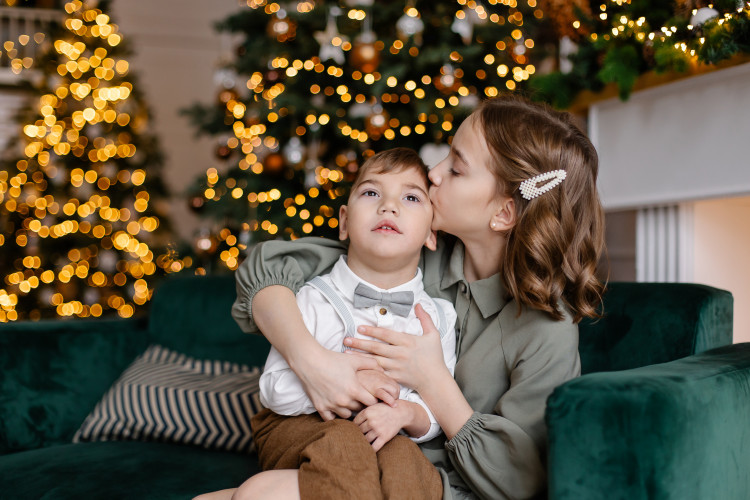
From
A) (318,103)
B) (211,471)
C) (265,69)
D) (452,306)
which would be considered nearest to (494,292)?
(452,306)

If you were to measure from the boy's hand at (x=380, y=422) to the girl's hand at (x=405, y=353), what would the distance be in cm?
6

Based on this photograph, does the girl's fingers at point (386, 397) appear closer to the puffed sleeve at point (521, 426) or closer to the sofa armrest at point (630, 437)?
the puffed sleeve at point (521, 426)

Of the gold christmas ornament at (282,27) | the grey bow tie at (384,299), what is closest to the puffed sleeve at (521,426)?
the grey bow tie at (384,299)

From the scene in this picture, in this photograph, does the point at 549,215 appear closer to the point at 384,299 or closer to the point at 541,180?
the point at 541,180

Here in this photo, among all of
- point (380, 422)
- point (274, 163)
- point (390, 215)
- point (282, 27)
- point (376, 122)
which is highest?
point (282, 27)

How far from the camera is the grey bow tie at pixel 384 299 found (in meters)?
1.28

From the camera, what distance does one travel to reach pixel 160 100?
561cm

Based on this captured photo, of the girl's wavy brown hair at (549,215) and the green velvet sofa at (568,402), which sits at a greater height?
the girl's wavy brown hair at (549,215)

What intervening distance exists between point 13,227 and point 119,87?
105 cm

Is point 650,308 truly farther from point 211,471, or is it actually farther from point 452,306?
point 211,471

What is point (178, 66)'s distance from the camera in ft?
18.6

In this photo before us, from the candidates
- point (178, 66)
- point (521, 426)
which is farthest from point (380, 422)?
point (178, 66)

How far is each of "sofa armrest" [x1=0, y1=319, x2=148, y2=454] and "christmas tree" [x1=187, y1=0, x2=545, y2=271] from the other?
47.6 inches

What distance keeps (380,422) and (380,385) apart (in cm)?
7
